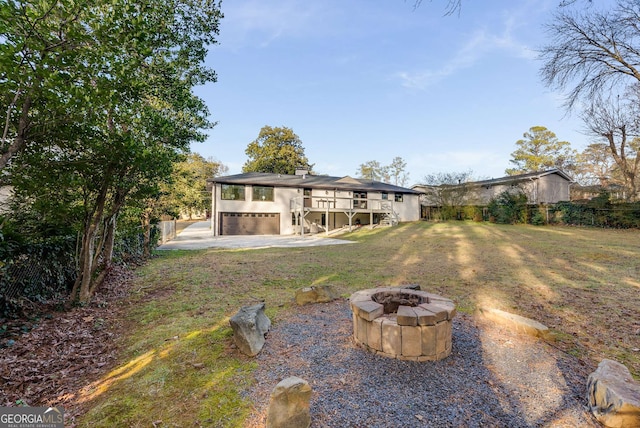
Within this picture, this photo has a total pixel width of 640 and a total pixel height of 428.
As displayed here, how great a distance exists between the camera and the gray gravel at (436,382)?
2.13 metres

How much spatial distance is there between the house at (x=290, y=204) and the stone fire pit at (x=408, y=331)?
17.0 metres

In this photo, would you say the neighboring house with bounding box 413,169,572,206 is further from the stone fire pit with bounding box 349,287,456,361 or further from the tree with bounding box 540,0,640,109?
the stone fire pit with bounding box 349,287,456,361

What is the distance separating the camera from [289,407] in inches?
77.3

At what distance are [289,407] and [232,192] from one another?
66.7ft

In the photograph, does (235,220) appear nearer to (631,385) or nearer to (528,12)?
(528,12)

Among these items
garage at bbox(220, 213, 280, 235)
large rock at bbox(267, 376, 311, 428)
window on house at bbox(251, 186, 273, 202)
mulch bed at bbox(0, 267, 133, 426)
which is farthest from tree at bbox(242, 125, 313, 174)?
large rock at bbox(267, 376, 311, 428)

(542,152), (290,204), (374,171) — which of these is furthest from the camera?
(374,171)

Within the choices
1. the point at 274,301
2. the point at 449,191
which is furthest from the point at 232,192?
the point at 449,191

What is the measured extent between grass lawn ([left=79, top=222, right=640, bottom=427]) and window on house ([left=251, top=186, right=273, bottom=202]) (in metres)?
10.8

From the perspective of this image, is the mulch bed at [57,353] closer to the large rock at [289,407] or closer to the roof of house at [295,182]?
the large rock at [289,407]

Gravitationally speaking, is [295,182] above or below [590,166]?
below

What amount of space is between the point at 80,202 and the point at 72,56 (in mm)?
3399

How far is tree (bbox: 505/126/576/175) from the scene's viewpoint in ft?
108

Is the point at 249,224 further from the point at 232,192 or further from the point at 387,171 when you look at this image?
the point at 387,171
